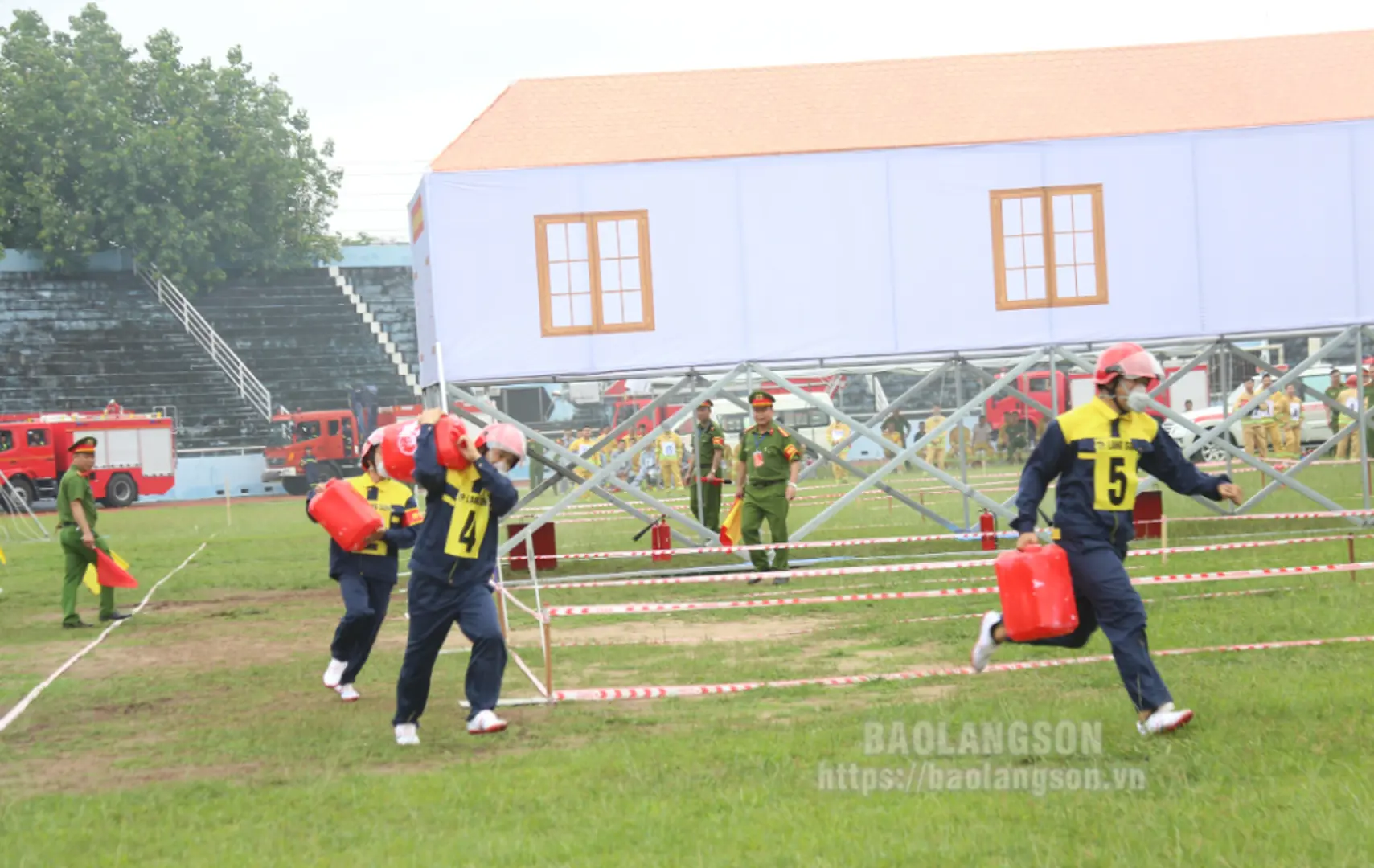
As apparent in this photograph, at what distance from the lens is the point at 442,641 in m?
8.19

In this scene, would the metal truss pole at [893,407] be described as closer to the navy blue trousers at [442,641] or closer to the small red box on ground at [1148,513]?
the small red box on ground at [1148,513]

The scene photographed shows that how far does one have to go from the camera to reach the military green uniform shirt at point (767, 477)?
15.3 metres

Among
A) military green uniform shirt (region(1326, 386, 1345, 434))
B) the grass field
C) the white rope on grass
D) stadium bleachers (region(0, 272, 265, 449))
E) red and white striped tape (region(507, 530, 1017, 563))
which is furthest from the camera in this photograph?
stadium bleachers (region(0, 272, 265, 449))

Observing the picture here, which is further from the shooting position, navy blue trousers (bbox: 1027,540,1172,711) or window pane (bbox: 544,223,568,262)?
window pane (bbox: 544,223,568,262)

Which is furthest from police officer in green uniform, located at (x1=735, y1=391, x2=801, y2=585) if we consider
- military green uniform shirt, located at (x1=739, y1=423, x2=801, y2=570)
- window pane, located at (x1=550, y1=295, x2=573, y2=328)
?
window pane, located at (x1=550, y1=295, x2=573, y2=328)

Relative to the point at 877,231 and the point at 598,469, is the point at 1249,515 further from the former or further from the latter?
the point at 598,469

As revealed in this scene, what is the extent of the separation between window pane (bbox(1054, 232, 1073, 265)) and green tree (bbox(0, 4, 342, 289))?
133ft

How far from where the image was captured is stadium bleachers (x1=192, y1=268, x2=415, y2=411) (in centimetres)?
5156

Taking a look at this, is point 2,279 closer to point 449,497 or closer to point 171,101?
point 171,101

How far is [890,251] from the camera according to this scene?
16.9 meters

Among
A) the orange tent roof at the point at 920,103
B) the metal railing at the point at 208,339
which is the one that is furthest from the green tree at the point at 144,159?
the orange tent roof at the point at 920,103

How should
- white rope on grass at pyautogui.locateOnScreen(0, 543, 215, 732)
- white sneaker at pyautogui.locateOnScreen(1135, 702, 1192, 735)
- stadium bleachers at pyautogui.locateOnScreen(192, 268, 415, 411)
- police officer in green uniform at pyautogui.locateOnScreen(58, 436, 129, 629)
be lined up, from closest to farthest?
white sneaker at pyautogui.locateOnScreen(1135, 702, 1192, 735), white rope on grass at pyautogui.locateOnScreen(0, 543, 215, 732), police officer in green uniform at pyautogui.locateOnScreen(58, 436, 129, 629), stadium bleachers at pyautogui.locateOnScreen(192, 268, 415, 411)

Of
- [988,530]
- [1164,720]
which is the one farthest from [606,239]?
[1164,720]

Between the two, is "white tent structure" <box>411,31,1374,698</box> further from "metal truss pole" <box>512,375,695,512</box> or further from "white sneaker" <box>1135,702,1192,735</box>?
"white sneaker" <box>1135,702,1192,735</box>
